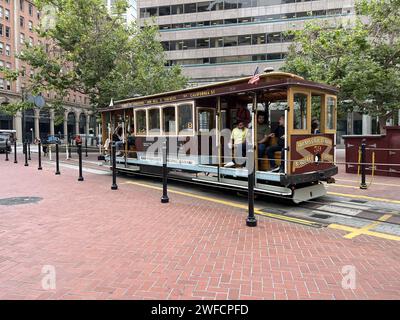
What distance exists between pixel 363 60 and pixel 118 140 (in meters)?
12.4

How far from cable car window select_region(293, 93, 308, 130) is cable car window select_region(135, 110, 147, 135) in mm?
6135

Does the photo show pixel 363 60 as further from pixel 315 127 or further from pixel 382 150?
pixel 315 127

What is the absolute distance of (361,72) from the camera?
53.1 feet

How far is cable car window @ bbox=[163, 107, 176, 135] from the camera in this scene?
429 inches

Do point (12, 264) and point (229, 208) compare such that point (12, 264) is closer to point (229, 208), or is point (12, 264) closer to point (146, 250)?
point (146, 250)

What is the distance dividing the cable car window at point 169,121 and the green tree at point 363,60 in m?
9.43

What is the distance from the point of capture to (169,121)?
11.1 meters

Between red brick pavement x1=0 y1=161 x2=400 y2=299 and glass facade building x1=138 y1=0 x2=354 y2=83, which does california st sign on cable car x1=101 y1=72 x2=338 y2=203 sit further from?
glass facade building x1=138 y1=0 x2=354 y2=83

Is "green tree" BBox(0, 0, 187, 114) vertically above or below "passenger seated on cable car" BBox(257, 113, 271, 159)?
above

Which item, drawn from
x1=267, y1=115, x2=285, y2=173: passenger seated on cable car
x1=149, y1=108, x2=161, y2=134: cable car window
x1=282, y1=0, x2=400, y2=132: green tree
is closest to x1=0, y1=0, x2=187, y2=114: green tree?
x1=282, y1=0, x2=400, y2=132: green tree

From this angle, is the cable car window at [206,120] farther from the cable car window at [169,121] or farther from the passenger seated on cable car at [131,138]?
the passenger seated on cable car at [131,138]

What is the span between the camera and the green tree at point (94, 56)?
2275cm

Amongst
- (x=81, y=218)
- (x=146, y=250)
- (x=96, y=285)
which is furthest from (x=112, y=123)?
(x=96, y=285)

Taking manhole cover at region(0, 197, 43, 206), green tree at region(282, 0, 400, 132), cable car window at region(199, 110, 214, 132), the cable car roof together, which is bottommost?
manhole cover at region(0, 197, 43, 206)
